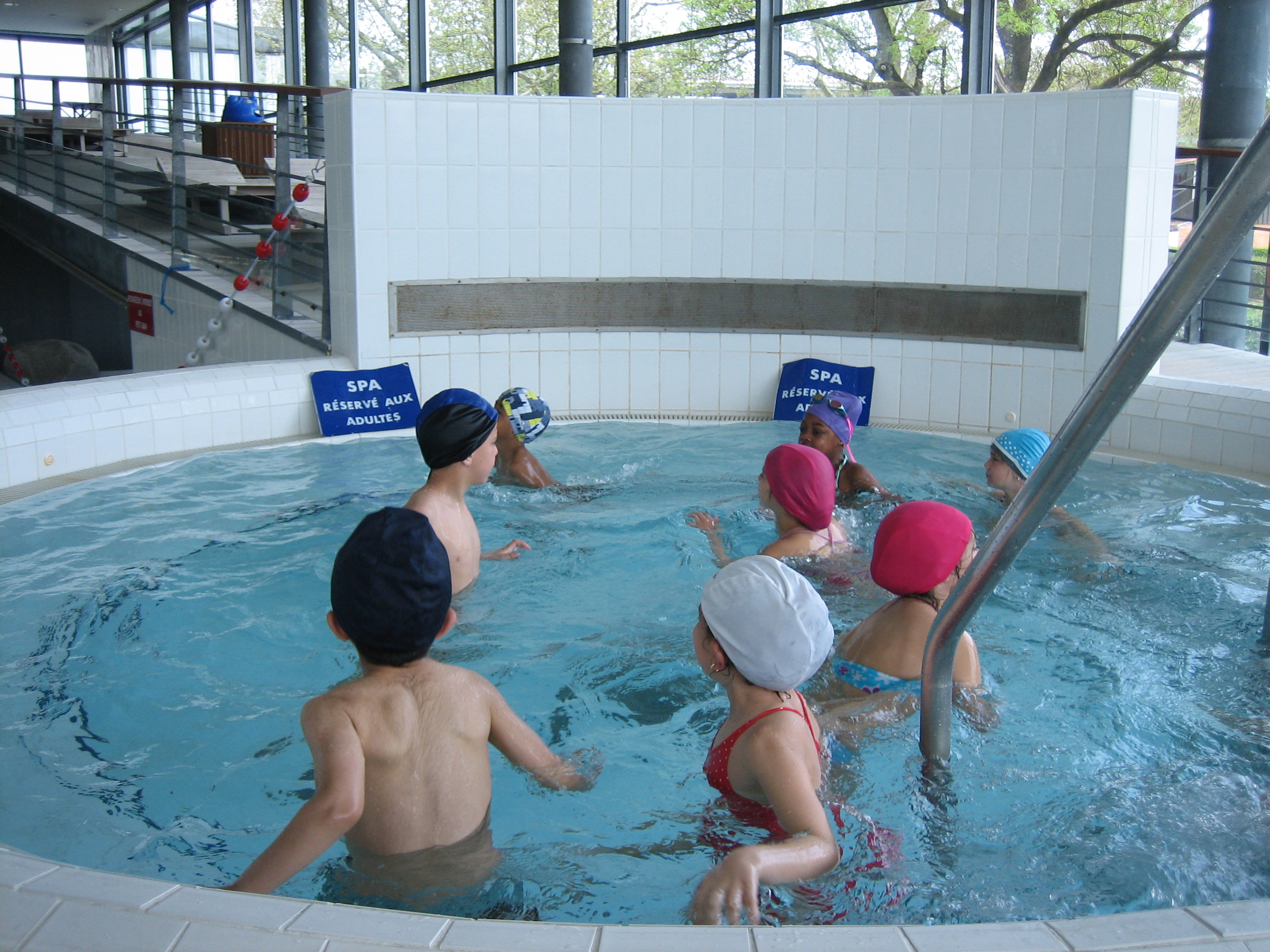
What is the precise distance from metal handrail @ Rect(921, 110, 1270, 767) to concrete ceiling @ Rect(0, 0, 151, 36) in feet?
81.5

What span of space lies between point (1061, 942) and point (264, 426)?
590cm

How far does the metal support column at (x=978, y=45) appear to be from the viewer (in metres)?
9.11

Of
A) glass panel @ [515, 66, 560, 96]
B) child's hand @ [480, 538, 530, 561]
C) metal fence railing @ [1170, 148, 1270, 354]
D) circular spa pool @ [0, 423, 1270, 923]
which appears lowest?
circular spa pool @ [0, 423, 1270, 923]

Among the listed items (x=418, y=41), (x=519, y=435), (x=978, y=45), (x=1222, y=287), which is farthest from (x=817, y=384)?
(x=418, y=41)

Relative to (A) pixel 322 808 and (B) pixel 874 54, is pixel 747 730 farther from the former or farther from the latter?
(B) pixel 874 54

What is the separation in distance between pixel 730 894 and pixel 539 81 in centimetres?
1378

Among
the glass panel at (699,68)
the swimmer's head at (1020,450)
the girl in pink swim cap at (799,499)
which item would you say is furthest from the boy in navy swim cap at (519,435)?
the glass panel at (699,68)

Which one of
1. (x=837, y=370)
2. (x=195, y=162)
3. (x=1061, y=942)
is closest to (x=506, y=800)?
→ (x=1061, y=942)

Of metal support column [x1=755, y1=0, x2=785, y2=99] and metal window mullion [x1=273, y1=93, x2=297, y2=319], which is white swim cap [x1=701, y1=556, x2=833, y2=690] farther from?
metal support column [x1=755, y1=0, x2=785, y2=99]

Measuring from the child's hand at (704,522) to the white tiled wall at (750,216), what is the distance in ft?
10.3

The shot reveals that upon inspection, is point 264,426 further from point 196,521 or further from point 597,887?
point 597,887

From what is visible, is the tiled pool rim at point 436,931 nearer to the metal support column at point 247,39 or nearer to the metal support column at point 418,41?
the metal support column at point 418,41

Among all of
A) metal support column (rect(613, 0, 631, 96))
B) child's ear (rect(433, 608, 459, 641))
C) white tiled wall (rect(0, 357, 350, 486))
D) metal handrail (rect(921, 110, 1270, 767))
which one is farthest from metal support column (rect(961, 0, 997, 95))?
child's ear (rect(433, 608, 459, 641))

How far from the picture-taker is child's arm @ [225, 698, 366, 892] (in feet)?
6.30
